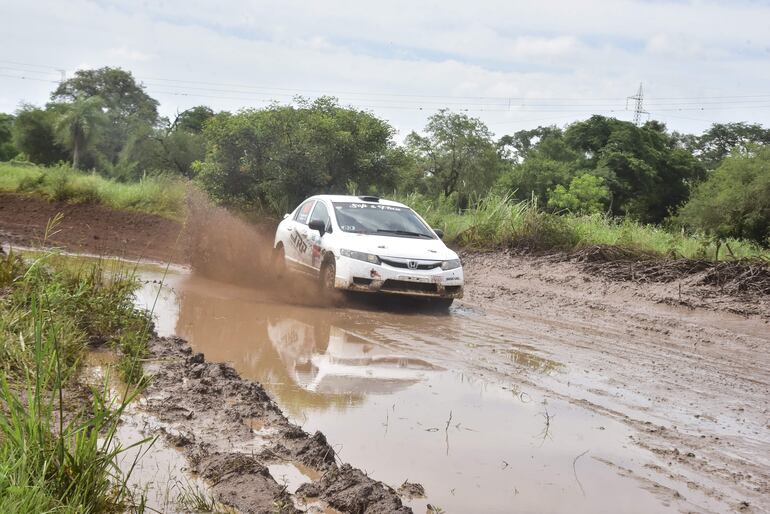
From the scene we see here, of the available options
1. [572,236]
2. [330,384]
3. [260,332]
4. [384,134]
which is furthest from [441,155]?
[330,384]

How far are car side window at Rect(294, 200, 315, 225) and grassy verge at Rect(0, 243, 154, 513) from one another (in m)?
4.76

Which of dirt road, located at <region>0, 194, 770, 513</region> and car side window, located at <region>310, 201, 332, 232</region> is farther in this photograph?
car side window, located at <region>310, 201, 332, 232</region>

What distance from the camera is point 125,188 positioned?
24.8m

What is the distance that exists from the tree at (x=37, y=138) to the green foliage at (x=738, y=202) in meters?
32.8

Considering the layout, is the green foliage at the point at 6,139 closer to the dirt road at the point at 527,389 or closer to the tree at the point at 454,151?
the tree at the point at 454,151

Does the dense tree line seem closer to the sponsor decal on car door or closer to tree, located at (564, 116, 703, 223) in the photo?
tree, located at (564, 116, 703, 223)

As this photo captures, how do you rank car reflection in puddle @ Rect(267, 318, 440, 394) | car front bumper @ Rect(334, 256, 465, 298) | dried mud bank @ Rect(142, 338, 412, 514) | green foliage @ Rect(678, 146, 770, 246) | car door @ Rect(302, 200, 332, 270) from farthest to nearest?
green foliage @ Rect(678, 146, 770, 246)
car door @ Rect(302, 200, 332, 270)
car front bumper @ Rect(334, 256, 465, 298)
car reflection in puddle @ Rect(267, 318, 440, 394)
dried mud bank @ Rect(142, 338, 412, 514)

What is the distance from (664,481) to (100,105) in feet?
147

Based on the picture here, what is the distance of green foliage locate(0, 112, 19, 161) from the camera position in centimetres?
5302

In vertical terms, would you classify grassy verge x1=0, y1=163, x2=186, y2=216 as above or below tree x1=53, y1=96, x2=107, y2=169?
below

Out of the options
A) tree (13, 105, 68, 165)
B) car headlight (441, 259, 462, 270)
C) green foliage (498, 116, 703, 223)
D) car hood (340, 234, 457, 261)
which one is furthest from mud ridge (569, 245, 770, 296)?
tree (13, 105, 68, 165)

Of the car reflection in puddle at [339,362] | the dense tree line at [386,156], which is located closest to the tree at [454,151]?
the dense tree line at [386,156]

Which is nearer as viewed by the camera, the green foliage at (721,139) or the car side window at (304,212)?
the car side window at (304,212)

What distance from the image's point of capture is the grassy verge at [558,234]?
1658 cm
